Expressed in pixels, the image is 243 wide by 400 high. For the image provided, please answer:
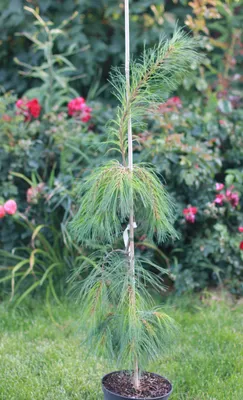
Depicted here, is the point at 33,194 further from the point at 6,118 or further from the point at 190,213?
the point at 190,213

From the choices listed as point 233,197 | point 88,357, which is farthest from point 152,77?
point 233,197

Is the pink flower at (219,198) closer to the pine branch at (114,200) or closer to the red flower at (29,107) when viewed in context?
the red flower at (29,107)

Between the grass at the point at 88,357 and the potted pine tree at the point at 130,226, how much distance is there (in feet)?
0.75

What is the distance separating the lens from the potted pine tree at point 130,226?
2.21 meters

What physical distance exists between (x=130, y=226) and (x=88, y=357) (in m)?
1.03

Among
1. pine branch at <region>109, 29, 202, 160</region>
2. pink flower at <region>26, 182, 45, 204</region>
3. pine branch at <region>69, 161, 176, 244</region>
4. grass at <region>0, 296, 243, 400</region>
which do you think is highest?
pine branch at <region>109, 29, 202, 160</region>

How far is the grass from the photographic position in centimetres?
276

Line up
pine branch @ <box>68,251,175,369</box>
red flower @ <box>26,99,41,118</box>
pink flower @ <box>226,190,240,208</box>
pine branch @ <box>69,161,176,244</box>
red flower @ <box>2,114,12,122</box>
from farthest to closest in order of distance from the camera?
red flower @ <box>26,99,41,118</box>
red flower @ <box>2,114,12,122</box>
pink flower @ <box>226,190,240,208</box>
pine branch @ <box>68,251,175,369</box>
pine branch @ <box>69,161,176,244</box>

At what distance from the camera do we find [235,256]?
12.9ft

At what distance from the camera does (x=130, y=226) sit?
234cm

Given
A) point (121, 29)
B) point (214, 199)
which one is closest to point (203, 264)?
point (214, 199)

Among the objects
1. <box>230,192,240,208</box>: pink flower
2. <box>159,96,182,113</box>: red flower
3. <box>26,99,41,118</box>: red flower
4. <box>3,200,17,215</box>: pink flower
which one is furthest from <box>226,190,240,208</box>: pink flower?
<box>26,99,41,118</box>: red flower

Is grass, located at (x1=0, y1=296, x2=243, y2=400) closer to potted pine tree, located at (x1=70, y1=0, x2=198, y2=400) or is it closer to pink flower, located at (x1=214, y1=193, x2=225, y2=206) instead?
potted pine tree, located at (x1=70, y1=0, x2=198, y2=400)

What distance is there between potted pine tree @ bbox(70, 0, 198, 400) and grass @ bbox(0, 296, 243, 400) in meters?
0.23
